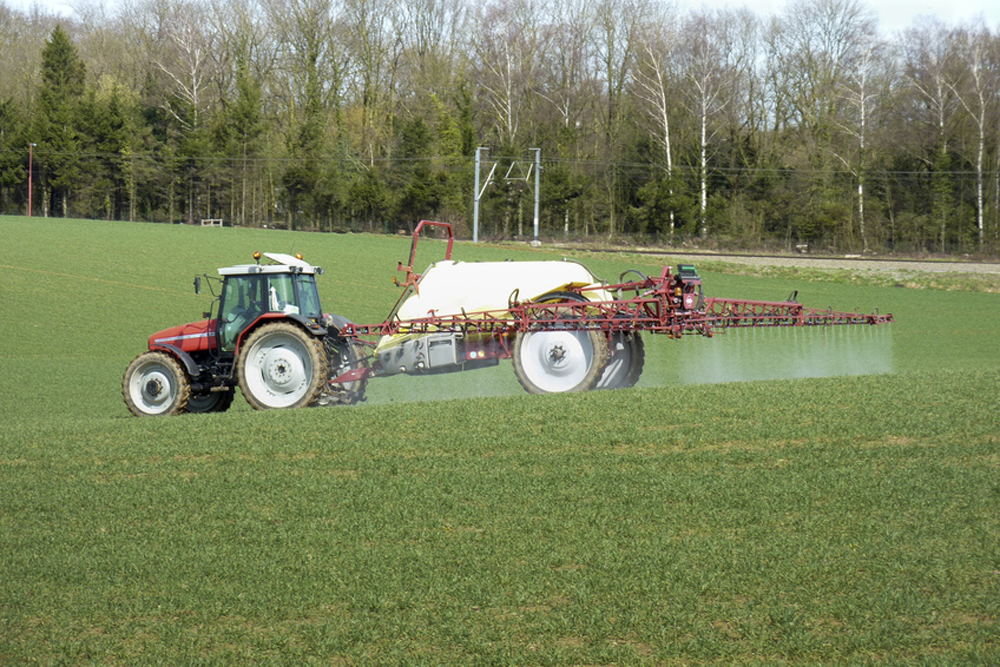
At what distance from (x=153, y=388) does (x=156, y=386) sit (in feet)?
0.17

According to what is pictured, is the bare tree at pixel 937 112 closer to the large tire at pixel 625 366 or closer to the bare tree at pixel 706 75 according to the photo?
the bare tree at pixel 706 75

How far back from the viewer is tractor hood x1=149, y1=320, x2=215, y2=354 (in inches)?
492

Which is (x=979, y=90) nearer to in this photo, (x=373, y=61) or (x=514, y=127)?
(x=514, y=127)

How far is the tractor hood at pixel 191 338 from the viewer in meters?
12.5

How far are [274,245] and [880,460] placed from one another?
37767 mm

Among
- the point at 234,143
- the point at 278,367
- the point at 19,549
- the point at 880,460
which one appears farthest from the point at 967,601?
the point at 234,143

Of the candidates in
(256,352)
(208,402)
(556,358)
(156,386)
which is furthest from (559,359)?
(156,386)

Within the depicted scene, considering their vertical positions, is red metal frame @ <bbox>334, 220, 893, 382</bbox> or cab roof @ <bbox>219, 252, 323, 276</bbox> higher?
cab roof @ <bbox>219, 252, 323, 276</bbox>

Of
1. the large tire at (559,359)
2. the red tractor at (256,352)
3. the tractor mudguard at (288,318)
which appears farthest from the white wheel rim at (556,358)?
the tractor mudguard at (288,318)

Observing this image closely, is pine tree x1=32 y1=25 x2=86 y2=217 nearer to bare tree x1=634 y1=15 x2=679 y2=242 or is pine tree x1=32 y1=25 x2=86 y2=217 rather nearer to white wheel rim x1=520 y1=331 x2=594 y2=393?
bare tree x1=634 y1=15 x2=679 y2=242

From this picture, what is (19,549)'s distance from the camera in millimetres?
6336

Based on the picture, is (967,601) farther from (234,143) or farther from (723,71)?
(234,143)

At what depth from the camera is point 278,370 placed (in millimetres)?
11609

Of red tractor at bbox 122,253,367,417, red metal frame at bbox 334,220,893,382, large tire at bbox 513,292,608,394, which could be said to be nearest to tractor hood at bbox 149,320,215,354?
red tractor at bbox 122,253,367,417
